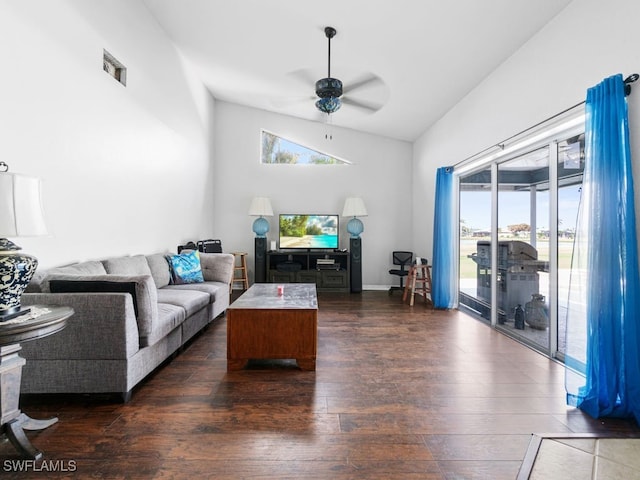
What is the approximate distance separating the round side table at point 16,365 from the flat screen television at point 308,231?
16.0ft

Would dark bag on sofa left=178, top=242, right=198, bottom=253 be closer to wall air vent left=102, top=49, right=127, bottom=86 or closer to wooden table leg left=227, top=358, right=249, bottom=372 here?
wall air vent left=102, top=49, right=127, bottom=86

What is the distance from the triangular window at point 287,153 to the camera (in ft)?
22.0

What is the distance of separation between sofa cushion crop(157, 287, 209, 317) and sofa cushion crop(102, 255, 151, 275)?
30 centimetres

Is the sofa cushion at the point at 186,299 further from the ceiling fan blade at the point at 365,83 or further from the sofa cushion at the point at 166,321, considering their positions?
the ceiling fan blade at the point at 365,83

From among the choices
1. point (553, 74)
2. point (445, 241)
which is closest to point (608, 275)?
point (553, 74)

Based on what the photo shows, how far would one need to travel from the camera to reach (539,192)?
3355 millimetres

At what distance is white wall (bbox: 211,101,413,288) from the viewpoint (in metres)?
6.66

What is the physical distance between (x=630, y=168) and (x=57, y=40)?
13.0 feet

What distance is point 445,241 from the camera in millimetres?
4973

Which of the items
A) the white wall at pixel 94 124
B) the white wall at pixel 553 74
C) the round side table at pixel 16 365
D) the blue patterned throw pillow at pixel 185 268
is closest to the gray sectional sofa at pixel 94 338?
the round side table at pixel 16 365

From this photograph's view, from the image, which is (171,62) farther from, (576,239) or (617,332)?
(617,332)

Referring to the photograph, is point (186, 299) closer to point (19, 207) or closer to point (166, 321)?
point (166, 321)

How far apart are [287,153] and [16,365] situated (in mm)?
5579

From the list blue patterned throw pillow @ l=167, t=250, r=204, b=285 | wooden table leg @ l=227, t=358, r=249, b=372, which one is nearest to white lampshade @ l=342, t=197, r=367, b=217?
blue patterned throw pillow @ l=167, t=250, r=204, b=285
